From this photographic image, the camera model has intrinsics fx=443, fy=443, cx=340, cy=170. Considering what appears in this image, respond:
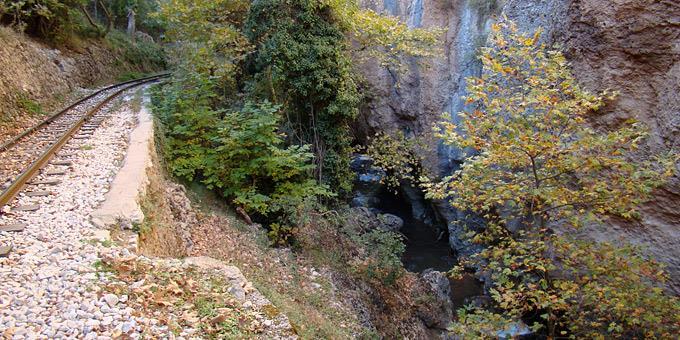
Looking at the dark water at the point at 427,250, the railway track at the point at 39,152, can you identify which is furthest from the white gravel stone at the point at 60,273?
the dark water at the point at 427,250

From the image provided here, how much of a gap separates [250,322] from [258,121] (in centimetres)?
699

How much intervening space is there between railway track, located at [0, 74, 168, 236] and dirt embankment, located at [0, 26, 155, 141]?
2.40 feet

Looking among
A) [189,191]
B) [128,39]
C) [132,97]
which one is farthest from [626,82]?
[128,39]

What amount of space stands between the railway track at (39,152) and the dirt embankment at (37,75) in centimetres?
73

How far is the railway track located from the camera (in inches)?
287

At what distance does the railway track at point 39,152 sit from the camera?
7293 millimetres

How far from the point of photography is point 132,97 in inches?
693

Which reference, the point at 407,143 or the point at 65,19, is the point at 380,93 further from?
the point at 65,19

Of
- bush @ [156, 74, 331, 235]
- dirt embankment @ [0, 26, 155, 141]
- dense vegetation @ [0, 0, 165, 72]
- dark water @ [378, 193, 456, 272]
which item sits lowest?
dark water @ [378, 193, 456, 272]

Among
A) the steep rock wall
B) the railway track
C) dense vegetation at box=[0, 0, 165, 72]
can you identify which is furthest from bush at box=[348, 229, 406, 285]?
dense vegetation at box=[0, 0, 165, 72]

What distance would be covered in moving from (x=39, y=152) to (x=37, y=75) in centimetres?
849

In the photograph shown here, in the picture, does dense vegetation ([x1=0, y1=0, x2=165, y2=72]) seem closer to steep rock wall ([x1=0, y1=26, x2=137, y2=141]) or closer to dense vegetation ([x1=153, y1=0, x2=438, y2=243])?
steep rock wall ([x1=0, y1=26, x2=137, y2=141])

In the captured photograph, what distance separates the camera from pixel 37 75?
52.6 ft

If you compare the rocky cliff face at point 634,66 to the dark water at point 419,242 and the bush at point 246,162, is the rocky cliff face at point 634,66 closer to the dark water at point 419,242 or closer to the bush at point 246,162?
the bush at point 246,162
